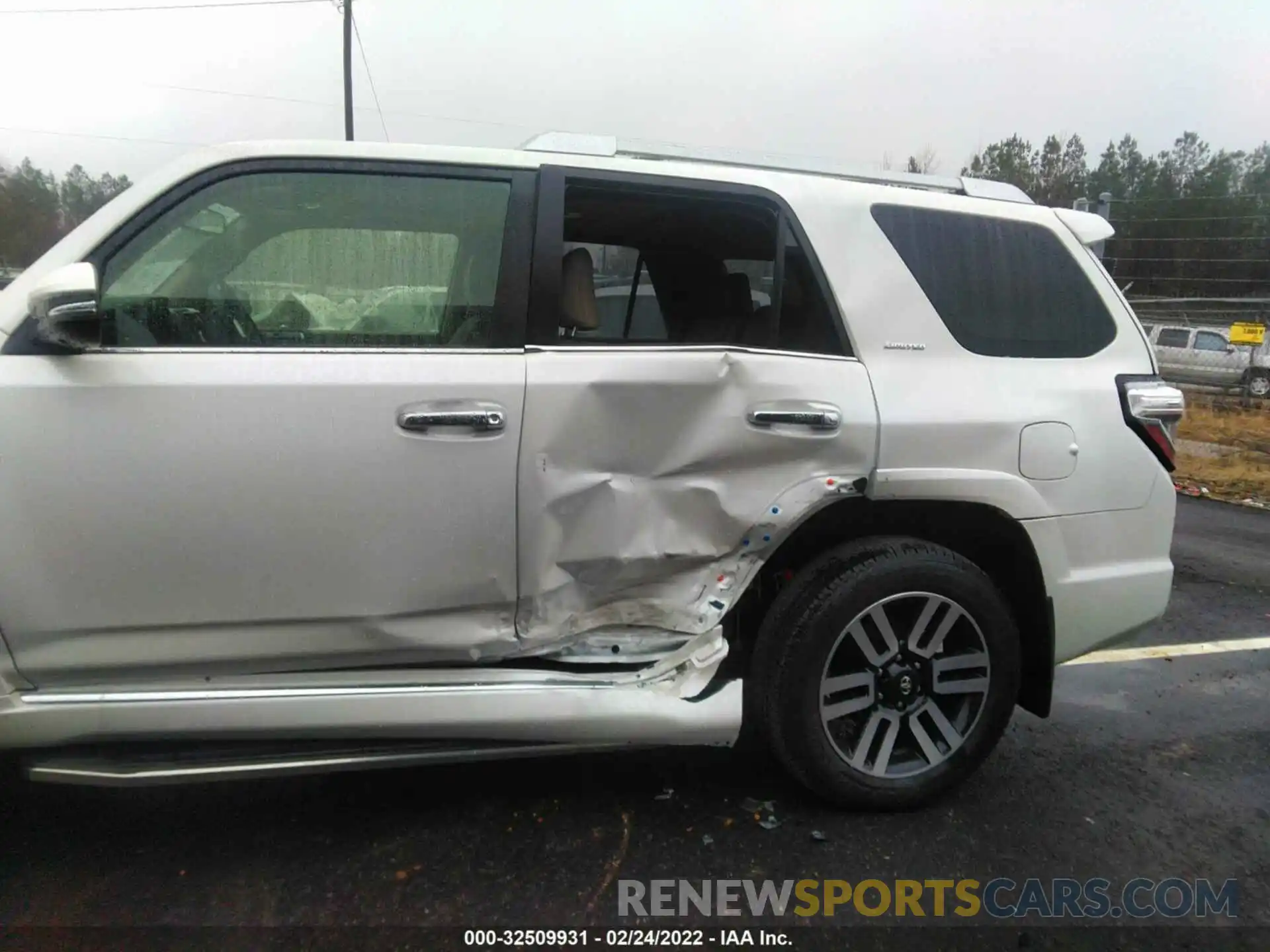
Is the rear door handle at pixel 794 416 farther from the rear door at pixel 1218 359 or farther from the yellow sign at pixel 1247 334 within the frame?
the yellow sign at pixel 1247 334

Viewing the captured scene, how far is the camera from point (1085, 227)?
2.94m

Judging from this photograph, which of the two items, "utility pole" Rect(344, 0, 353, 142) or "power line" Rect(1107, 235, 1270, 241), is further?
"power line" Rect(1107, 235, 1270, 241)

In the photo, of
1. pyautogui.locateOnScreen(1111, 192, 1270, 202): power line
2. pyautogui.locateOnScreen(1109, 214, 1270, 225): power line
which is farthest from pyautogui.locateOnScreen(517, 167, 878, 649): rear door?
pyautogui.locateOnScreen(1111, 192, 1270, 202): power line

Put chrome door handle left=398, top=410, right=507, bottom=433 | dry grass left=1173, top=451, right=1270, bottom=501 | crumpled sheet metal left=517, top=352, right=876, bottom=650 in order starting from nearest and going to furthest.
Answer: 1. chrome door handle left=398, top=410, right=507, bottom=433
2. crumpled sheet metal left=517, top=352, right=876, bottom=650
3. dry grass left=1173, top=451, right=1270, bottom=501

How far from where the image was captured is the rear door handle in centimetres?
251

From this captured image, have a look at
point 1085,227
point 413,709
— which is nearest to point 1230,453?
point 1085,227

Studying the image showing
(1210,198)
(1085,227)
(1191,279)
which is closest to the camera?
(1085,227)

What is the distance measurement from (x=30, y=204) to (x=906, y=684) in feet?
51.6

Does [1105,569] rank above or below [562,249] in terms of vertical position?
below

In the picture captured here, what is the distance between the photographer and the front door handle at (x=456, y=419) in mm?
2262

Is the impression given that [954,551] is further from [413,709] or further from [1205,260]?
[1205,260]

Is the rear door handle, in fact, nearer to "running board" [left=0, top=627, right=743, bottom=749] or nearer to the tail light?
"running board" [left=0, top=627, right=743, bottom=749]

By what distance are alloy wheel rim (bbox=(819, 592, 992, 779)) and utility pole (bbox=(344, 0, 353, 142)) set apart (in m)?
20.2

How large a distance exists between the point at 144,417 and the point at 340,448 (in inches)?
18.8
